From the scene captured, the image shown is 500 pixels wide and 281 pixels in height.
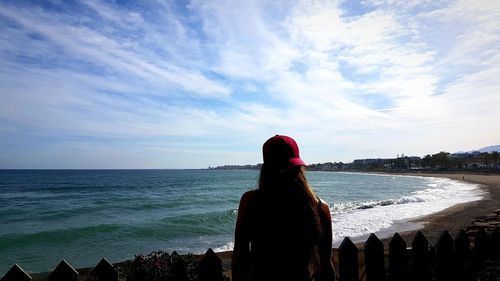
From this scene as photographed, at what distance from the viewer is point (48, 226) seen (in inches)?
832

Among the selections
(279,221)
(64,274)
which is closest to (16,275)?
(64,274)

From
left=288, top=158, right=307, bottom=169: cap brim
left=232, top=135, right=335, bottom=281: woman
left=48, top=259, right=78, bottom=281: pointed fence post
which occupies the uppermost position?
left=288, top=158, right=307, bottom=169: cap brim

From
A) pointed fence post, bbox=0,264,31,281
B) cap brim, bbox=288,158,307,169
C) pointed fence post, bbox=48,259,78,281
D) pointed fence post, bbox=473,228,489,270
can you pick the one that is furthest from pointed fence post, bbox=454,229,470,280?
pointed fence post, bbox=0,264,31,281

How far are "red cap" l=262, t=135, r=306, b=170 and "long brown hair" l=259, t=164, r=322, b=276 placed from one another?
0.03m

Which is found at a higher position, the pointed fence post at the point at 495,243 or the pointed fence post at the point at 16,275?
the pointed fence post at the point at 16,275

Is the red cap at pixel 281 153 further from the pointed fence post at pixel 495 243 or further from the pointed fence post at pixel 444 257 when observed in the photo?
the pointed fence post at pixel 495 243

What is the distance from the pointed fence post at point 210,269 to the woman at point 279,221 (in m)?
0.10

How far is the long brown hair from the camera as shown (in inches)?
80.9

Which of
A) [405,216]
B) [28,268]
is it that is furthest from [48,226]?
[405,216]

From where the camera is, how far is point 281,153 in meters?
2.07

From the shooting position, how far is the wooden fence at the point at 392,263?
198cm

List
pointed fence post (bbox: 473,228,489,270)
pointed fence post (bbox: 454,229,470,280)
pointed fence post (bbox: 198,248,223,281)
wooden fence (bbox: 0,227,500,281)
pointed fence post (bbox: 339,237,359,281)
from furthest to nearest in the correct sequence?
pointed fence post (bbox: 473,228,489,270)
pointed fence post (bbox: 454,229,470,280)
pointed fence post (bbox: 339,237,359,281)
pointed fence post (bbox: 198,248,223,281)
wooden fence (bbox: 0,227,500,281)

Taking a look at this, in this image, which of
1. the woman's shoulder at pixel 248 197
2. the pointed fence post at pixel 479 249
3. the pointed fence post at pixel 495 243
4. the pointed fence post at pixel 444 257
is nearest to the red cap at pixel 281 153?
the woman's shoulder at pixel 248 197

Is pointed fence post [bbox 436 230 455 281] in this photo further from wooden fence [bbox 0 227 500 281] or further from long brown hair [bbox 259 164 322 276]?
long brown hair [bbox 259 164 322 276]
